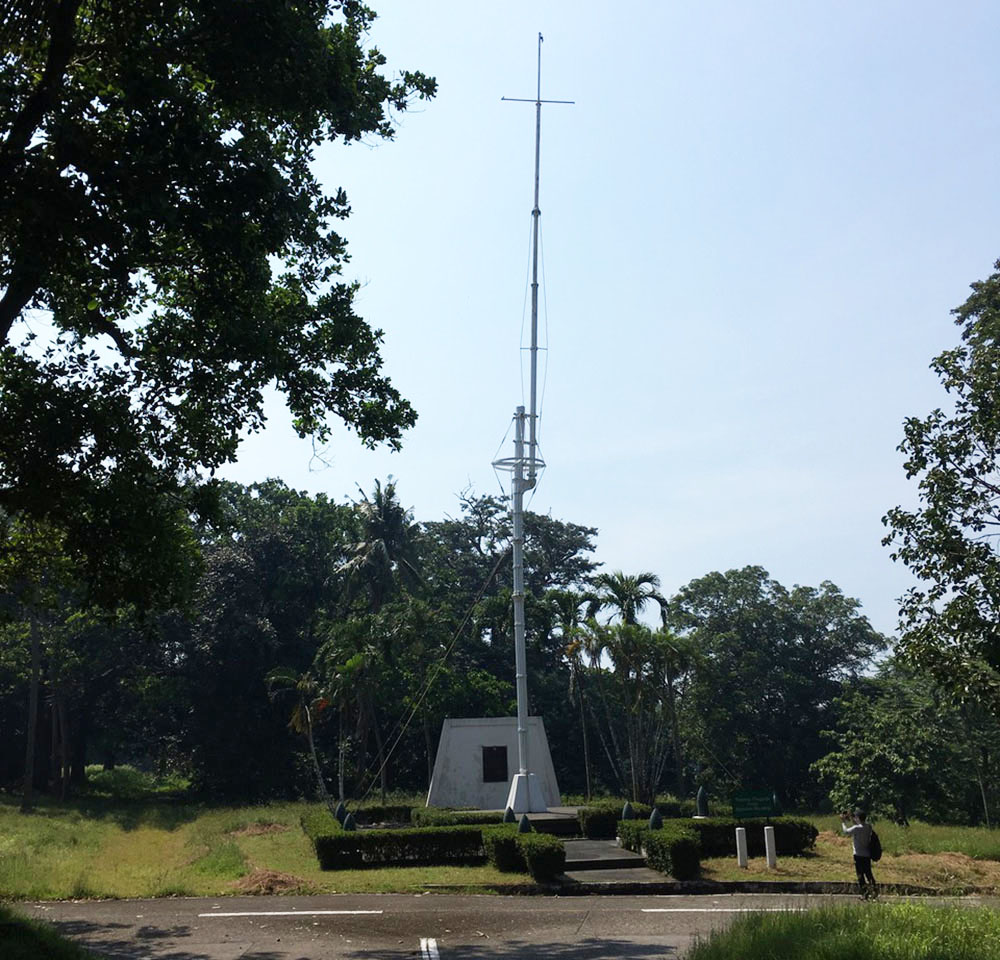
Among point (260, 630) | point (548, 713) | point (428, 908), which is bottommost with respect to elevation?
point (428, 908)

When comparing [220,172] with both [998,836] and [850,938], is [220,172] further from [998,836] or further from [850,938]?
[998,836]

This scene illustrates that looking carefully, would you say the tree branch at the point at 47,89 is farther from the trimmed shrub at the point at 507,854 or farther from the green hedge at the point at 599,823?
the green hedge at the point at 599,823

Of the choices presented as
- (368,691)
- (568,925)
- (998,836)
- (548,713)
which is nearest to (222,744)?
(368,691)

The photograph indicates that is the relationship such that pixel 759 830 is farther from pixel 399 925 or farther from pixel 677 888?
pixel 399 925

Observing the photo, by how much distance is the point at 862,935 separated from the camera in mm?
8836

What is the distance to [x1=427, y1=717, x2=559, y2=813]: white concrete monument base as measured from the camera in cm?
3400

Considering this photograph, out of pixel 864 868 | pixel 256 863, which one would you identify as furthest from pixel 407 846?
pixel 864 868

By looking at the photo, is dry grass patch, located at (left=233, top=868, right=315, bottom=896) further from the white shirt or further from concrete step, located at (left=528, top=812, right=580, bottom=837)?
the white shirt

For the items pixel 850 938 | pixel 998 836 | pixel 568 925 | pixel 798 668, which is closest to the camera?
pixel 850 938

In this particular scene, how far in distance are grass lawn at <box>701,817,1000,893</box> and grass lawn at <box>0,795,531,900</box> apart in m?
4.42

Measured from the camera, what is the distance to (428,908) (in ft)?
53.2

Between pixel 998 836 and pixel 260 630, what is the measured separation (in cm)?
3272

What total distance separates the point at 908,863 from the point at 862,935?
14.2 metres

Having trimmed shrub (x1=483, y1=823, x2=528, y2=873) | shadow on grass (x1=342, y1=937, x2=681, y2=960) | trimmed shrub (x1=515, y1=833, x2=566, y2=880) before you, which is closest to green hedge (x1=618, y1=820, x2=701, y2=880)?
trimmed shrub (x1=515, y1=833, x2=566, y2=880)
